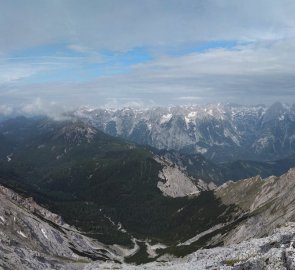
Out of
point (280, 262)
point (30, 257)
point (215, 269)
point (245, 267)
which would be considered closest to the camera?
point (280, 262)

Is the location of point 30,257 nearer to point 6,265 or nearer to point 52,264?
point 52,264

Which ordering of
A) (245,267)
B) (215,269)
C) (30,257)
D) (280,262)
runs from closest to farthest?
(280,262) → (245,267) → (215,269) → (30,257)

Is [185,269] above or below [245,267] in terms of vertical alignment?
below

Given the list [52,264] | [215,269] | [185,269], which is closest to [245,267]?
[215,269]

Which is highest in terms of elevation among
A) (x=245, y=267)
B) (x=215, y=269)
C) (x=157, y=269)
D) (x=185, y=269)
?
(x=245, y=267)

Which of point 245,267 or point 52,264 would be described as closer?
point 245,267

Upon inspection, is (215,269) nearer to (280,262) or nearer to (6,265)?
(280,262)

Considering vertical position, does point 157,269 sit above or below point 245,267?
below

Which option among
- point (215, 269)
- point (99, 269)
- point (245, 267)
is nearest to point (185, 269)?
point (215, 269)

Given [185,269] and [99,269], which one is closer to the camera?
[185,269]
